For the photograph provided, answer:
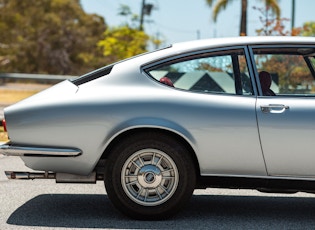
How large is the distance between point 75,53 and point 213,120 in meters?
61.0

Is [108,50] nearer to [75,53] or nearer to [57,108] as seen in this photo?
[75,53]

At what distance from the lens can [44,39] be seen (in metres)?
62.2

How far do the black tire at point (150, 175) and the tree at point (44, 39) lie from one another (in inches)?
2121

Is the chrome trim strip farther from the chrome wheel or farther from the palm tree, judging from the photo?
the palm tree

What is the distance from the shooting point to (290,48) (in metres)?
5.53

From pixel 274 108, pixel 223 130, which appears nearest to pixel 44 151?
pixel 223 130

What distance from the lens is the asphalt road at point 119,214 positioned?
5355mm

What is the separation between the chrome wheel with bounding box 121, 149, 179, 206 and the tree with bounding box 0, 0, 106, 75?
53.9 meters

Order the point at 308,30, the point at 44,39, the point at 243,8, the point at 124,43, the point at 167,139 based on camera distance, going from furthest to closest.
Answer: the point at 44,39, the point at 124,43, the point at 243,8, the point at 308,30, the point at 167,139

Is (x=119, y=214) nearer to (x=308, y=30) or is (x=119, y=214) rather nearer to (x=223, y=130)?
(x=223, y=130)

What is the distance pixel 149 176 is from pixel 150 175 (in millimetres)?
11

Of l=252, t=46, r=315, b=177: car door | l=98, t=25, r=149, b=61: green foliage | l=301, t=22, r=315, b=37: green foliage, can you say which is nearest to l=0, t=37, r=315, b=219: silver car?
l=252, t=46, r=315, b=177: car door

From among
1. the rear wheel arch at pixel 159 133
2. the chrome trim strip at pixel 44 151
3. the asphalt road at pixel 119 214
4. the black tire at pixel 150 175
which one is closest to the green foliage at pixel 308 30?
the asphalt road at pixel 119 214

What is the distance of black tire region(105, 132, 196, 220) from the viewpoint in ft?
17.4
